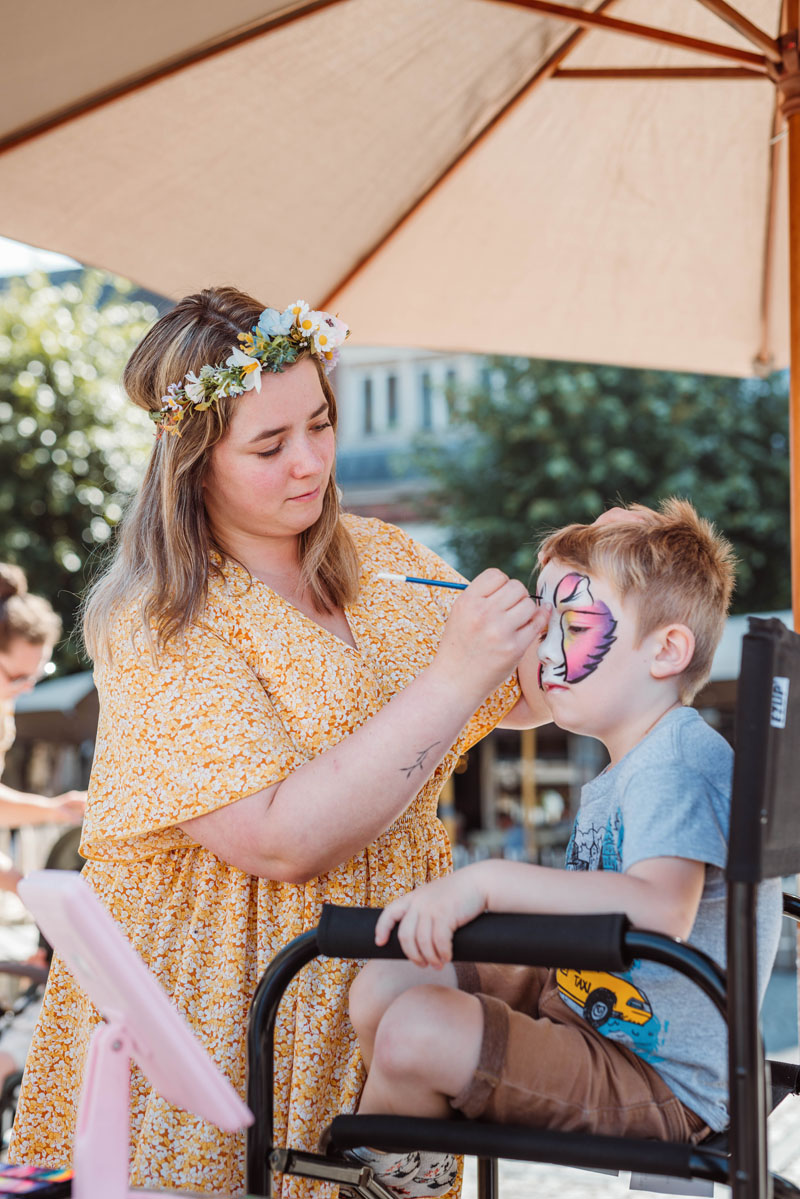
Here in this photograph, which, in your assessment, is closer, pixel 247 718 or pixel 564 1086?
pixel 564 1086

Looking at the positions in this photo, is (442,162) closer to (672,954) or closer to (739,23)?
(739,23)

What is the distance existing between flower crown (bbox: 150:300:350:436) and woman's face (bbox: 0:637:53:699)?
2.62 metres

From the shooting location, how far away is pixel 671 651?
1.69 m

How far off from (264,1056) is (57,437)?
11.1m

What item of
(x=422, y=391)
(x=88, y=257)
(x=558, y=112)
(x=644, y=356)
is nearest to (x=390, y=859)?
(x=88, y=257)

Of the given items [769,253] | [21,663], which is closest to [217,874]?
[769,253]

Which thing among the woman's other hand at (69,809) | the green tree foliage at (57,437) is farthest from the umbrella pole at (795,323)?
the green tree foliage at (57,437)

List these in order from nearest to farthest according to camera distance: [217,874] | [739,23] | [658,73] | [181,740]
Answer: [181,740] < [217,874] < [739,23] < [658,73]

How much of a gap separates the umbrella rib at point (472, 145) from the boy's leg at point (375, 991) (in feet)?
6.88

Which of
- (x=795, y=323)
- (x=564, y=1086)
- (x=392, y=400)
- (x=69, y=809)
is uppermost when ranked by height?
(x=392, y=400)

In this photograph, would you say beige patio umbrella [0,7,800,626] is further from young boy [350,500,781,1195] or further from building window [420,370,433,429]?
building window [420,370,433,429]

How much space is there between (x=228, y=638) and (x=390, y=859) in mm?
422

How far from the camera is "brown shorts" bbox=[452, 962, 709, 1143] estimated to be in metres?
1.37

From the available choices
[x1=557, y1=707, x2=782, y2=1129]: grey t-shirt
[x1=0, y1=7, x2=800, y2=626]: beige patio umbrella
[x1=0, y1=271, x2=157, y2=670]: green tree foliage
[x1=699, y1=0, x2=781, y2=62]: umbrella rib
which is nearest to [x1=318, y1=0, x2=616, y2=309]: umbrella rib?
[x1=0, y1=7, x2=800, y2=626]: beige patio umbrella
